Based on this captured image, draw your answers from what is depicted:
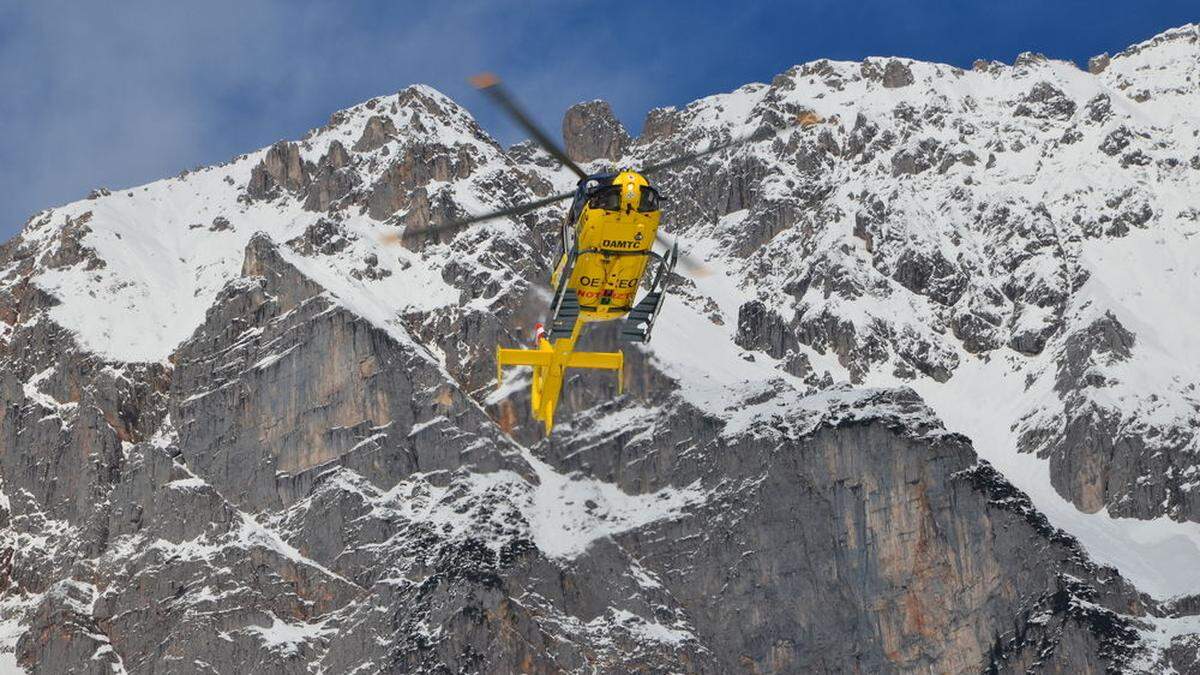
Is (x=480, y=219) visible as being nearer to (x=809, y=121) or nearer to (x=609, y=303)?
(x=609, y=303)

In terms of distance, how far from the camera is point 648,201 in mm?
104500

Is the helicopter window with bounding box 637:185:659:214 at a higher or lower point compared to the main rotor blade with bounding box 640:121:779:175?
lower

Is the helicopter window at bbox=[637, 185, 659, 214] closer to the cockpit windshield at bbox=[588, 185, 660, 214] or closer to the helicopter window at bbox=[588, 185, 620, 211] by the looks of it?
the cockpit windshield at bbox=[588, 185, 660, 214]

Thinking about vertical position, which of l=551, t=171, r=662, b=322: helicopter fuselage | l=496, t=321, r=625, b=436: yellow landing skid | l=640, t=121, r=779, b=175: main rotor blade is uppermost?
l=640, t=121, r=779, b=175: main rotor blade

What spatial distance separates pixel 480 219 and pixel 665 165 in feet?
33.7

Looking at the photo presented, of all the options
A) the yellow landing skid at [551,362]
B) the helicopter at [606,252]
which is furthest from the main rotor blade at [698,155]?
the yellow landing skid at [551,362]

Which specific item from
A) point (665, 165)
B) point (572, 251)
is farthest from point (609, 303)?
point (665, 165)

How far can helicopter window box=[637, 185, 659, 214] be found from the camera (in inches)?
4104

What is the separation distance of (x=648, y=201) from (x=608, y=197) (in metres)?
1.83

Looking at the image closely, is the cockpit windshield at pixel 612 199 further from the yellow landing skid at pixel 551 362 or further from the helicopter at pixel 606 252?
the yellow landing skid at pixel 551 362

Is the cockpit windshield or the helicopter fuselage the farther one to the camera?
the helicopter fuselage

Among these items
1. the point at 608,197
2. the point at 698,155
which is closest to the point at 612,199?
the point at 608,197

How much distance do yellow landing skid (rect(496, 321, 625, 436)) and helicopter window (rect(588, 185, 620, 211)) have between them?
7561 millimetres

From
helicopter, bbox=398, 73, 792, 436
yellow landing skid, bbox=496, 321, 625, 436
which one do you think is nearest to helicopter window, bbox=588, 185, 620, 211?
helicopter, bbox=398, 73, 792, 436
